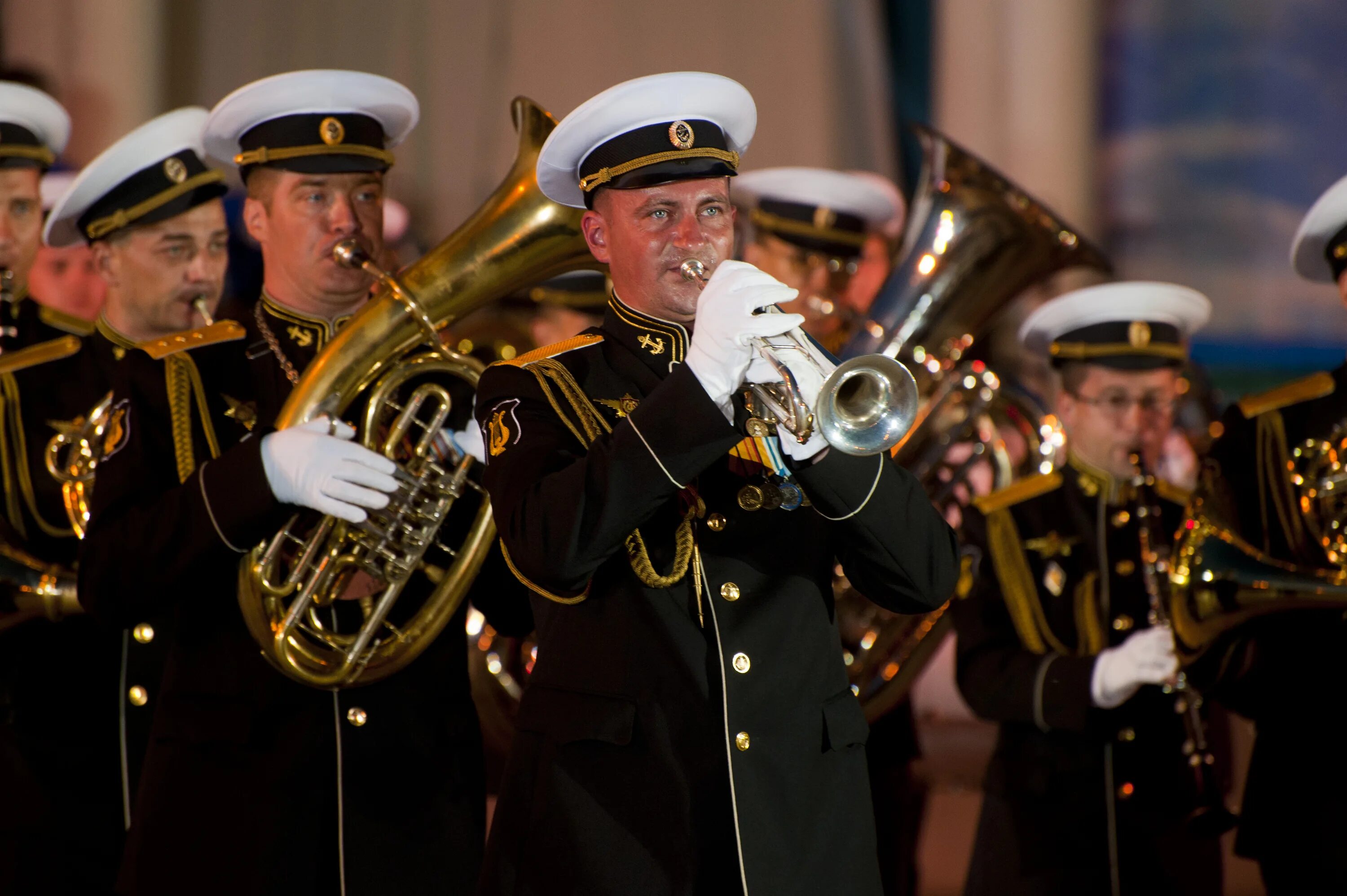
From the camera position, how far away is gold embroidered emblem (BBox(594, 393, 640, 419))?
8.11 ft

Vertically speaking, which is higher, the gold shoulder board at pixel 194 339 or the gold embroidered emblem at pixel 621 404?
the gold shoulder board at pixel 194 339

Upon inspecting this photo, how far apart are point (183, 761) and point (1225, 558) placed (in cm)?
233

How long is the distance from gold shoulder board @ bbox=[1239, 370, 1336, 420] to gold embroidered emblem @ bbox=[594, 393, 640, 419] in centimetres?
197

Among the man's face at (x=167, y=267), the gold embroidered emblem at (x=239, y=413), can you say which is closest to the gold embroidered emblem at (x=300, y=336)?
the gold embroidered emblem at (x=239, y=413)

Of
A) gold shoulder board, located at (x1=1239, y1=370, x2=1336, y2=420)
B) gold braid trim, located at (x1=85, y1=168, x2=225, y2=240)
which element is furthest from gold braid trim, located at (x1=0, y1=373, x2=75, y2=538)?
gold shoulder board, located at (x1=1239, y1=370, x2=1336, y2=420)

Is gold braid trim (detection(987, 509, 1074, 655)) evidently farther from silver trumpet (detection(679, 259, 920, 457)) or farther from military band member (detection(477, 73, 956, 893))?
silver trumpet (detection(679, 259, 920, 457))

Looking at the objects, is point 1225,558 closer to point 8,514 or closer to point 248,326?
point 248,326

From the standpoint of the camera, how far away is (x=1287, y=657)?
3.70m

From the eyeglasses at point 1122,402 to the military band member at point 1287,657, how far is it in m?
0.71

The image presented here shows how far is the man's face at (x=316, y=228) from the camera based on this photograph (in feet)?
10.8

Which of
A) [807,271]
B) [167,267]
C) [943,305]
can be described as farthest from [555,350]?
[807,271]

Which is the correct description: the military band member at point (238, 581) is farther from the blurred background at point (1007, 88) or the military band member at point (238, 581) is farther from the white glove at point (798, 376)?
the blurred background at point (1007, 88)

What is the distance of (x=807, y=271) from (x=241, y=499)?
3.09 metres

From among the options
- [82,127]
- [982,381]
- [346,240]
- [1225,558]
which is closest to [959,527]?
[982,381]
